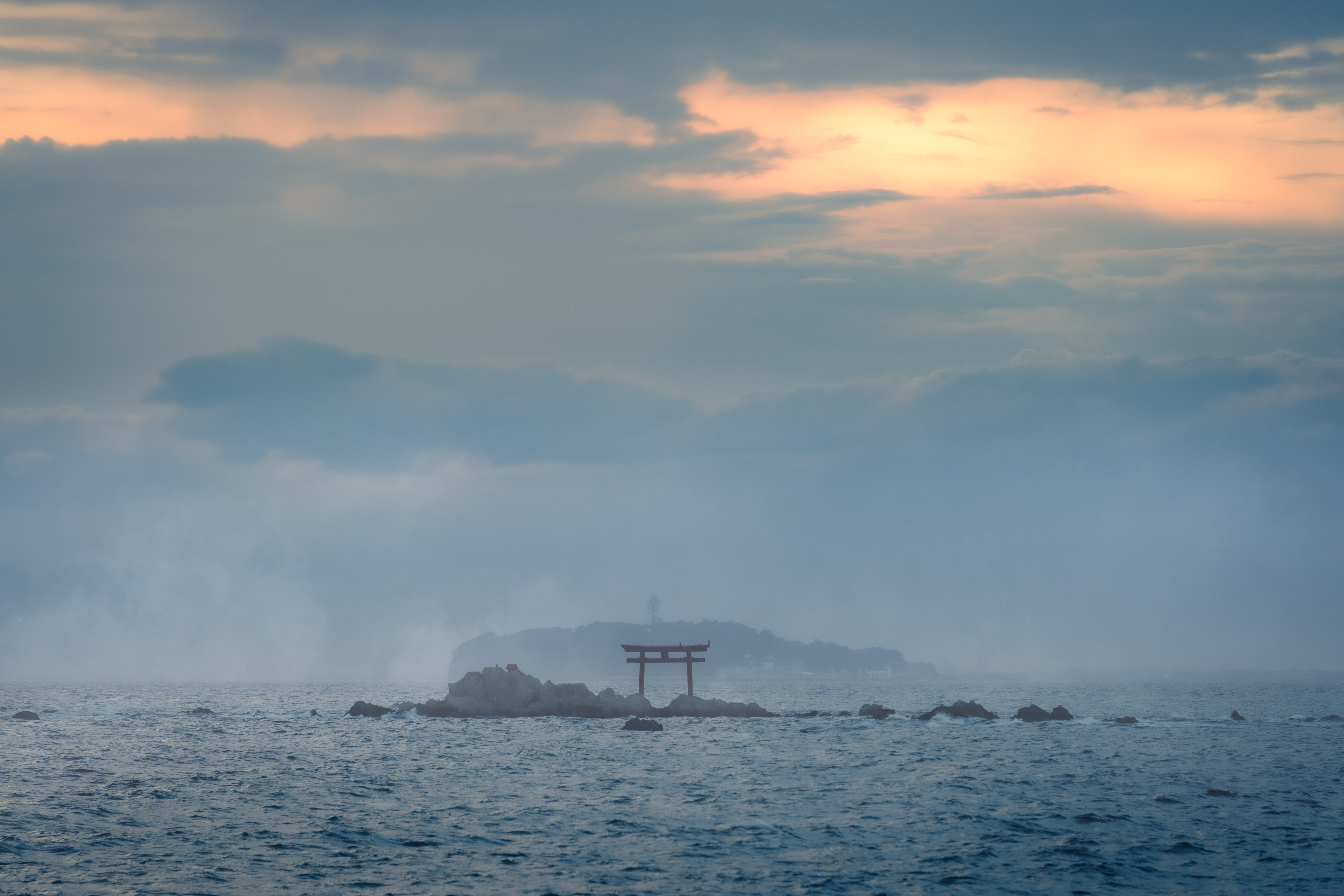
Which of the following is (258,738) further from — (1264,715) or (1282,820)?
(1264,715)

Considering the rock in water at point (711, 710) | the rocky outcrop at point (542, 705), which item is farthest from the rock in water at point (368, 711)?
the rock in water at point (711, 710)

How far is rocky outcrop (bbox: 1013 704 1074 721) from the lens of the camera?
82.3 m

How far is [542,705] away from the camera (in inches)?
3450

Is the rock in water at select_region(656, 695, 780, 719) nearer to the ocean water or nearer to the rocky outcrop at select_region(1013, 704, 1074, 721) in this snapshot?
the ocean water

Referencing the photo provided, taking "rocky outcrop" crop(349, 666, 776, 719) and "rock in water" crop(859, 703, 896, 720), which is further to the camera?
"rock in water" crop(859, 703, 896, 720)

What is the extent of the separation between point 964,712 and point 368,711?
172ft

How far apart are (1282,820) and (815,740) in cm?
3404

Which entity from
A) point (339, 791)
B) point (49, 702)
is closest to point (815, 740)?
point (339, 791)

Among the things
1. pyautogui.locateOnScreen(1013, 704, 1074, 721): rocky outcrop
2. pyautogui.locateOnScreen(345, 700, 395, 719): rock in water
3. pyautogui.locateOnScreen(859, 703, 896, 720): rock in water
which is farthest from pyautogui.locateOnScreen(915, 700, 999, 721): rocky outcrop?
pyautogui.locateOnScreen(345, 700, 395, 719): rock in water

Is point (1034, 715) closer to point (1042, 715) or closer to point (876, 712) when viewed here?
point (1042, 715)

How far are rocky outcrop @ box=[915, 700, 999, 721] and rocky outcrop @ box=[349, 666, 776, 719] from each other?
13719mm

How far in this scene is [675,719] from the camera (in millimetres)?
85375

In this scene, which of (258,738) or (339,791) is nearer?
(339,791)

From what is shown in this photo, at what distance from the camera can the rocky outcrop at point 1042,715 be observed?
82312mm
